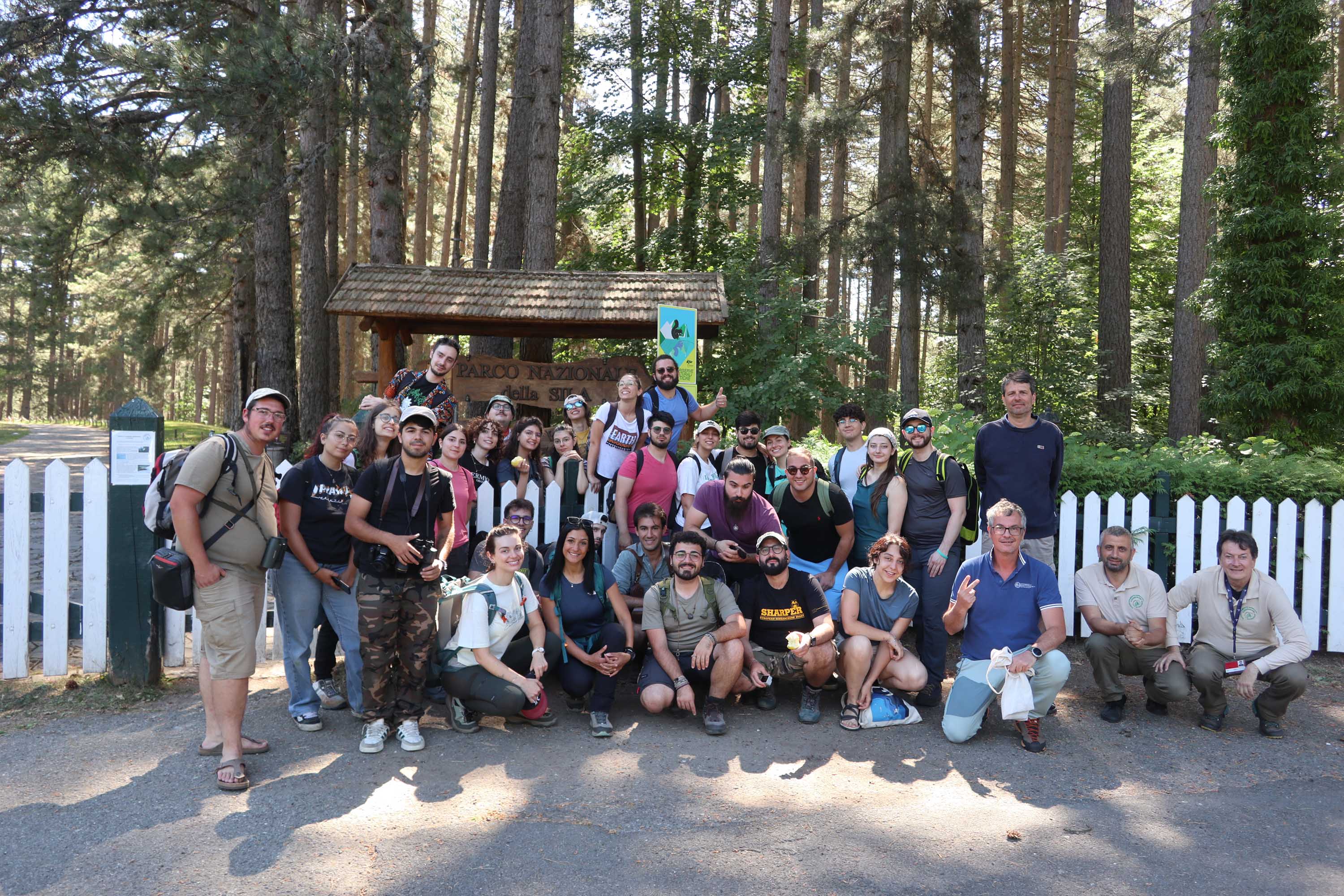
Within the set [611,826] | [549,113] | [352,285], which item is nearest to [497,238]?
[549,113]

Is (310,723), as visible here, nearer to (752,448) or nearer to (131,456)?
(131,456)

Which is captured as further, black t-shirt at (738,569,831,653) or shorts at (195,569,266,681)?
black t-shirt at (738,569,831,653)

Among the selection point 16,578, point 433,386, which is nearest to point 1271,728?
point 433,386

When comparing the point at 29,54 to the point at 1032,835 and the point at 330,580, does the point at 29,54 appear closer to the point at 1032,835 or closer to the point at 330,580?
the point at 330,580

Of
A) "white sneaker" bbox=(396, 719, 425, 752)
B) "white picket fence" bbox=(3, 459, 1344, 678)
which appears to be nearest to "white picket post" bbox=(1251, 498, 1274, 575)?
"white picket fence" bbox=(3, 459, 1344, 678)

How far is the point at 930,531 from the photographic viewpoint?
6.05 meters

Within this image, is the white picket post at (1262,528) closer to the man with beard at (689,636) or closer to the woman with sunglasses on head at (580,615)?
the man with beard at (689,636)

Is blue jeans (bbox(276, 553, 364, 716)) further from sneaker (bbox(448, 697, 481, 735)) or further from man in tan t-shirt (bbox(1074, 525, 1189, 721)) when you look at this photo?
man in tan t-shirt (bbox(1074, 525, 1189, 721))

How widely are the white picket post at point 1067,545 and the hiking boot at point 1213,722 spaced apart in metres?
1.56

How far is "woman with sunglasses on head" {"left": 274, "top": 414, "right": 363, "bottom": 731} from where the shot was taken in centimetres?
507

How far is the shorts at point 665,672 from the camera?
5.44 meters

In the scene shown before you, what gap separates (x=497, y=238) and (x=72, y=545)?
939cm

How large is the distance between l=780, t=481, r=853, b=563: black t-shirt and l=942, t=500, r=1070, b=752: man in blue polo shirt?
0.93m

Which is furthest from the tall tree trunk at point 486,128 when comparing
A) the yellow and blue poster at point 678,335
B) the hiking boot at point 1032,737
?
the hiking boot at point 1032,737
